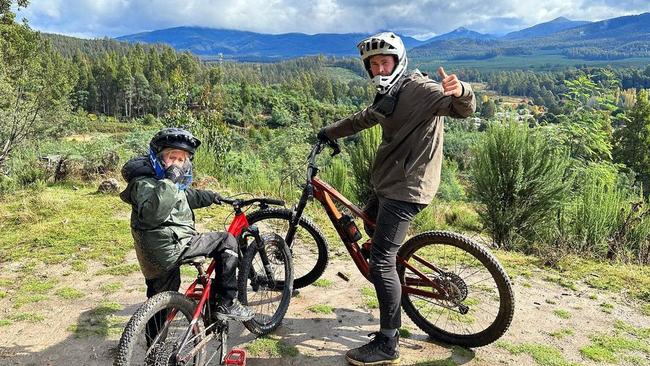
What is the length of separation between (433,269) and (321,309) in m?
1.07

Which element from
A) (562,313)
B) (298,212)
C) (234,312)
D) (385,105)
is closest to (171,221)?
(234,312)

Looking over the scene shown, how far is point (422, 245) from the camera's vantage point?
3.45m

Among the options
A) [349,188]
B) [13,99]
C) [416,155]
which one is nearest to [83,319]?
[416,155]

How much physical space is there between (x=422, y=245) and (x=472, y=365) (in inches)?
35.1

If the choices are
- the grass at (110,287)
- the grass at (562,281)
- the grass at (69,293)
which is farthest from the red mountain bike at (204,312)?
the grass at (562,281)

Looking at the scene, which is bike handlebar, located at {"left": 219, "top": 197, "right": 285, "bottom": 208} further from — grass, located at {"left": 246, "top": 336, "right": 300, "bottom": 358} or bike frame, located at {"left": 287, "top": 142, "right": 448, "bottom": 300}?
grass, located at {"left": 246, "top": 336, "right": 300, "bottom": 358}

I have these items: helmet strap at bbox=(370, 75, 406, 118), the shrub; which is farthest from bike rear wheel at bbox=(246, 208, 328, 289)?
the shrub

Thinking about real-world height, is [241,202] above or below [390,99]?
below

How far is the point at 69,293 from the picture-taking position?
166 inches

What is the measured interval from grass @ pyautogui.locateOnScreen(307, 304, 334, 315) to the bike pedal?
0.94 metres

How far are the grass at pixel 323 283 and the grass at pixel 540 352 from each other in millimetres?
1655

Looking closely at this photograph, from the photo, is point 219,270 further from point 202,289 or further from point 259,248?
point 259,248

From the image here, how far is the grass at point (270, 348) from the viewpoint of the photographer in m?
3.33

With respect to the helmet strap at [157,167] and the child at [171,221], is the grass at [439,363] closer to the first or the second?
the child at [171,221]
